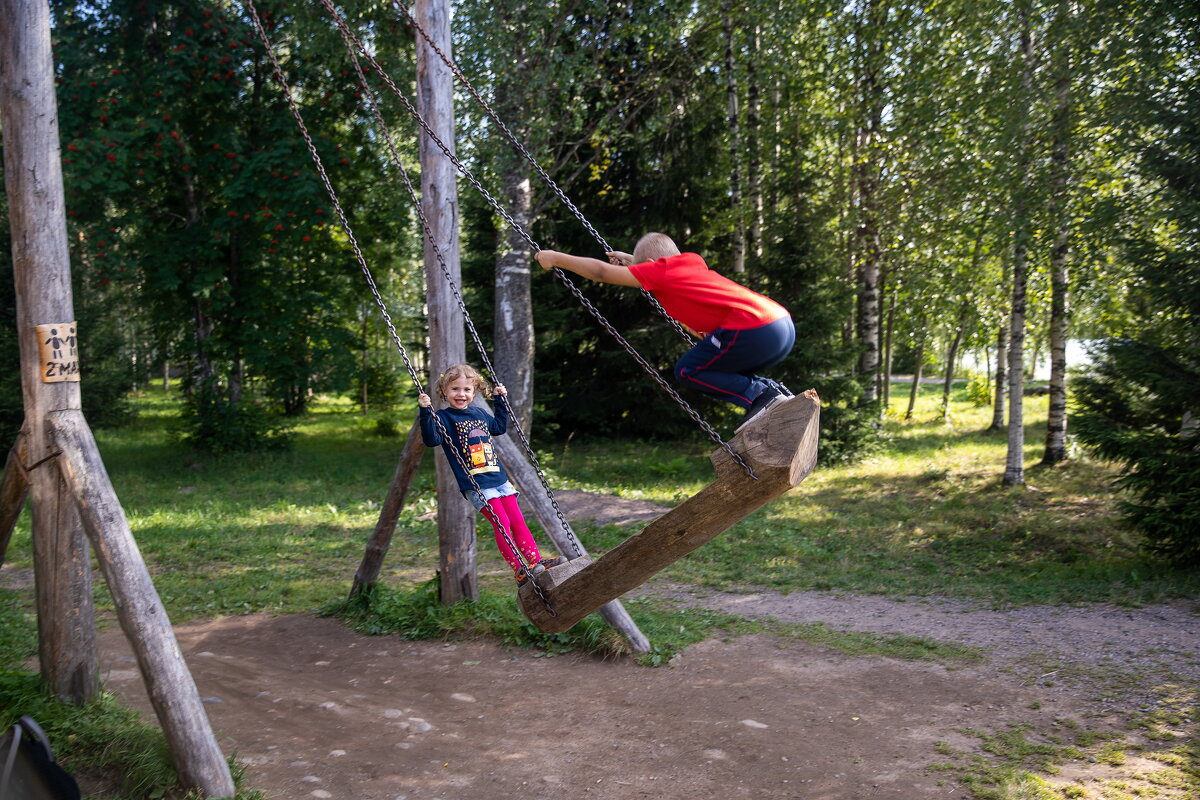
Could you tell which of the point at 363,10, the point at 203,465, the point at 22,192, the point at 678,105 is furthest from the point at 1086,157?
the point at 203,465

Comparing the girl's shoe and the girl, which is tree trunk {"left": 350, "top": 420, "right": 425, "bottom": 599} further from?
the girl's shoe

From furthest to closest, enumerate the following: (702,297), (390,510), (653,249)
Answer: (390,510), (653,249), (702,297)

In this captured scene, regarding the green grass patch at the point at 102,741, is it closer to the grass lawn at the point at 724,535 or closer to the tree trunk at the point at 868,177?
the grass lawn at the point at 724,535

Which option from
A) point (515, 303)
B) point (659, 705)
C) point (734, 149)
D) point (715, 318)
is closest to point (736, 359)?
point (715, 318)

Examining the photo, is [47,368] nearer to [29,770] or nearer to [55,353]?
[55,353]

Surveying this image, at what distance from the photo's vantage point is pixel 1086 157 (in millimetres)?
12312

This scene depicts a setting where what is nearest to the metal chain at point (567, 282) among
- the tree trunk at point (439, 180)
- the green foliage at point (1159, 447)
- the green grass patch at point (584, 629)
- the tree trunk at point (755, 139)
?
the tree trunk at point (439, 180)

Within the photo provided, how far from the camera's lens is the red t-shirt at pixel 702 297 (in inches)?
169

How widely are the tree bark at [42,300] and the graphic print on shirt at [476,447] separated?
234 cm

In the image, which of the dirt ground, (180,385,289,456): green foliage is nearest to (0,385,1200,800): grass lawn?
(180,385,289,456): green foliage

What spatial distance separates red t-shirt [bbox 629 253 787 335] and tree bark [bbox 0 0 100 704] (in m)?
3.67

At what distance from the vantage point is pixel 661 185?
1794 centimetres

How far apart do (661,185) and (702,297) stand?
1420 centimetres

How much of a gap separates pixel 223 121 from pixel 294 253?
8.47ft
